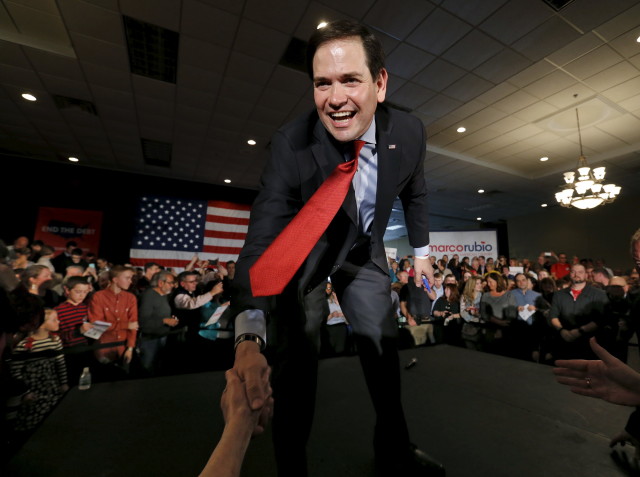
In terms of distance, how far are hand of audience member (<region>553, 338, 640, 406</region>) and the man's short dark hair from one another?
1008 mm

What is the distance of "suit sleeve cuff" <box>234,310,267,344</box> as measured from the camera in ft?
2.26

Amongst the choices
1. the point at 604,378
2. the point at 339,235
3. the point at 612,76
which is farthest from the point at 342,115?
the point at 612,76

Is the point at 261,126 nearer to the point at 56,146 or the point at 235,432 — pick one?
the point at 56,146

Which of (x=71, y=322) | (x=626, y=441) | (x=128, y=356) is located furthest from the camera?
(x=128, y=356)

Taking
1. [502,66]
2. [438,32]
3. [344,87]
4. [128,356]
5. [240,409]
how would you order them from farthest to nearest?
[502,66], [438,32], [128,356], [344,87], [240,409]

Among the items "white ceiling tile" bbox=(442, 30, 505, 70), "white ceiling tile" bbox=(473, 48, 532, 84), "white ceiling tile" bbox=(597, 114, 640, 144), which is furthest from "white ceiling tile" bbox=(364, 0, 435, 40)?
"white ceiling tile" bbox=(597, 114, 640, 144)

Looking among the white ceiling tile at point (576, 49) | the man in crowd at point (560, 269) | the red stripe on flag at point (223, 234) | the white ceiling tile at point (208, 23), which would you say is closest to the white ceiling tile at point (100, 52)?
→ the white ceiling tile at point (208, 23)

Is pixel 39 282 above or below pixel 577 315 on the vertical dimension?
above

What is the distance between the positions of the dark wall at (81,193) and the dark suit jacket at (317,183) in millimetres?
8544

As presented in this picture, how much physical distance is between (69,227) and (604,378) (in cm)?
995

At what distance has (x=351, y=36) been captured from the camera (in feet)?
3.05

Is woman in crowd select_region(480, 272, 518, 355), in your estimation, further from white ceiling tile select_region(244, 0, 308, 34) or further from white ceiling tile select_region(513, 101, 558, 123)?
white ceiling tile select_region(244, 0, 308, 34)

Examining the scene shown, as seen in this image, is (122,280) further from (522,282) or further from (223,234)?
(223,234)

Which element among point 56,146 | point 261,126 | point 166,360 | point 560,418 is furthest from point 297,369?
point 56,146
